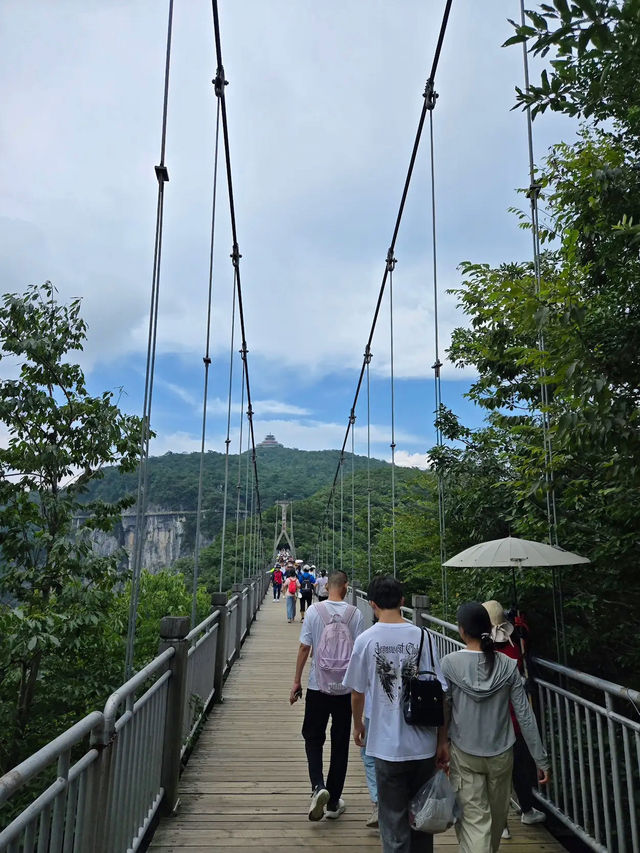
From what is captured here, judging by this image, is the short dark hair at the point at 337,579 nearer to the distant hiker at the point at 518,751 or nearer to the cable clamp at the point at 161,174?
the distant hiker at the point at 518,751

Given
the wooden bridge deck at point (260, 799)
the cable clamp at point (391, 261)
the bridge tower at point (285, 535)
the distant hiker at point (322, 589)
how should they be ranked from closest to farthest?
the wooden bridge deck at point (260, 799), the distant hiker at point (322, 589), the cable clamp at point (391, 261), the bridge tower at point (285, 535)

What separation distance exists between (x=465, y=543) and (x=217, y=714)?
3379 mm

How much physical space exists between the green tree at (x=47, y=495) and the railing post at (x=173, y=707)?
6.52ft

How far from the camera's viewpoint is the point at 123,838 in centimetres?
220

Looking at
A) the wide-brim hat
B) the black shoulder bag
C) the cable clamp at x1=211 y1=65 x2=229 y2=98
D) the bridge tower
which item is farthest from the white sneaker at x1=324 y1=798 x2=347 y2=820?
the bridge tower

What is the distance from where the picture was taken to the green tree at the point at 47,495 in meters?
5.11

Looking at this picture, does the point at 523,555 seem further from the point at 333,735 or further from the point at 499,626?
the point at 333,735

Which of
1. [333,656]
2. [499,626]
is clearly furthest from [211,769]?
[499,626]

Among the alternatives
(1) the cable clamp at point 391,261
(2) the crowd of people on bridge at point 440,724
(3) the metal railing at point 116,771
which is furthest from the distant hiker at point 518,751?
(1) the cable clamp at point 391,261

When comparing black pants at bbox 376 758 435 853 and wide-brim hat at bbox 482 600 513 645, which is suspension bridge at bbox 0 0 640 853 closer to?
wide-brim hat at bbox 482 600 513 645

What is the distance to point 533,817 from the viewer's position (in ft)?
9.21

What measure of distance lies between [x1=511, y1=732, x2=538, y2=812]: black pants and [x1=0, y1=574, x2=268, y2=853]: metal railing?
5.27ft

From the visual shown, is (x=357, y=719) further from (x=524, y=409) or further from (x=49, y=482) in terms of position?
(x=524, y=409)

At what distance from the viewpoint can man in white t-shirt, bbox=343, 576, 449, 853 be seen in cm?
205
